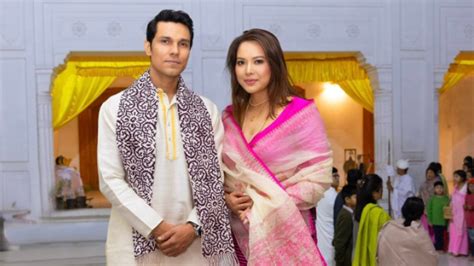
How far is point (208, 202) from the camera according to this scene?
76.7 inches

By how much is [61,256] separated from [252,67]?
4531 mm

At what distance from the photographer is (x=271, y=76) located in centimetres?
205

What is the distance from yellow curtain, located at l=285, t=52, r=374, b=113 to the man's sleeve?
6384 mm

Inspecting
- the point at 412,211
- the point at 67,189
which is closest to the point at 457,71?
the point at 67,189

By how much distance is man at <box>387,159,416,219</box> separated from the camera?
6691mm

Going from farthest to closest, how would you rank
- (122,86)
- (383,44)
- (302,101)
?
(122,86), (383,44), (302,101)

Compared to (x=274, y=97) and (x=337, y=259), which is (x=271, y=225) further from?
(x=337, y=259)

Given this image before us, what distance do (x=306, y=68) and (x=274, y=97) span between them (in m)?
6.43

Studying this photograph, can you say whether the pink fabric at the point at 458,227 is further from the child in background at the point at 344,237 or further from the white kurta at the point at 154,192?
the white kurta at the point at 154,192

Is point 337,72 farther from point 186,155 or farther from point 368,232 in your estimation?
point 186,155

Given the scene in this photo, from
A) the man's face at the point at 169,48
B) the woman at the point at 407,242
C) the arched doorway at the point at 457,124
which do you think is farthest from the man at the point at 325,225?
the arched doorway at the point at 457,124

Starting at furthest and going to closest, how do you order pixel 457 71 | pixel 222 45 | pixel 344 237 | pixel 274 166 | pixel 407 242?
pixel 457 71
pixel 222 45
pixel 344 237
pixel 407 242
pixel 274 166

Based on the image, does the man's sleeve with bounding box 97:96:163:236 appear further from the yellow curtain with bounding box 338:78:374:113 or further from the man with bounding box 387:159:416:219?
the yellow curtain with bounding box 338:78:374:113

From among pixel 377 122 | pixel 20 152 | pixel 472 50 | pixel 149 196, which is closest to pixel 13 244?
pixel 20 152
